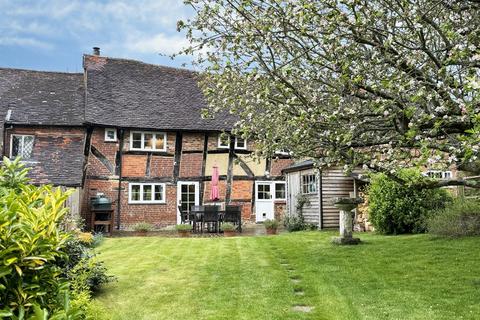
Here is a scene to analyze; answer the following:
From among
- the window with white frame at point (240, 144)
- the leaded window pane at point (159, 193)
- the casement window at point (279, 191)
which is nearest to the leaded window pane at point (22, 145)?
the leaded window pane at point (159, 193)

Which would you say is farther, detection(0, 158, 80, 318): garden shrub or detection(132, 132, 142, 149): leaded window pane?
detection(132, 132, 142, 149): leaded window pane

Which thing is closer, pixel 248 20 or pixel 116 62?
pixel 248 20

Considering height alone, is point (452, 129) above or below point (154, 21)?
below

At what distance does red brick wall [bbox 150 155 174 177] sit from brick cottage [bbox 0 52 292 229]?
0.05 metres

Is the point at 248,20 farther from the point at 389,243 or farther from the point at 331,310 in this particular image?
the point at 389,243

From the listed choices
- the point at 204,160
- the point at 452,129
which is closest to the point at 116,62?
the point at 204,160

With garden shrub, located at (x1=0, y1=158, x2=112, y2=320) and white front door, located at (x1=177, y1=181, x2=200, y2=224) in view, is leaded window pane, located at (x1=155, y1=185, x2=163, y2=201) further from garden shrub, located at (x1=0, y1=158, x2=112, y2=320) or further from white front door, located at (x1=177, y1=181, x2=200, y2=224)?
garden shrub, located at (x1=0, y1=158, x2=112, y2=320)

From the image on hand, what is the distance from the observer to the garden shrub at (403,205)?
1488 cm

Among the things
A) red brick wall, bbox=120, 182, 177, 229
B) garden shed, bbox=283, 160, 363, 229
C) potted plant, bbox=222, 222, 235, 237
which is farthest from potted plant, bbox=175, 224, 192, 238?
garden shed, bbox=283, 160, 363, 229

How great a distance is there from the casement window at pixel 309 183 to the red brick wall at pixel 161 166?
6.76 m

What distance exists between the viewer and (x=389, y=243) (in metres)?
12.5

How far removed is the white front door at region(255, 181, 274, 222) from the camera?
24562 millimetres

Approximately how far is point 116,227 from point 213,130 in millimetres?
6626

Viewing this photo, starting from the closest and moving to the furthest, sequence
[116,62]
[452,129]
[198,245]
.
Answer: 1. [452,129]
2. [198,245]
3. [116,62]
